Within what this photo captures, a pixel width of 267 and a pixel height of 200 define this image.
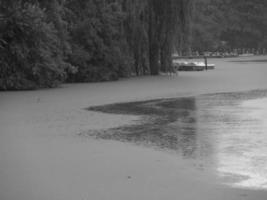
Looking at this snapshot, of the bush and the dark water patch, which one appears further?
the bush

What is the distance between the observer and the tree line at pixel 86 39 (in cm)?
2336

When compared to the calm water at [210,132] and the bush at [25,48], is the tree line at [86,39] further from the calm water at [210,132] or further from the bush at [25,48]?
the calm water at [210,132]

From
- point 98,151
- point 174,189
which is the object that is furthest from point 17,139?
point 174,189

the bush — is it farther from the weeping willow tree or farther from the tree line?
the weeping willow tree

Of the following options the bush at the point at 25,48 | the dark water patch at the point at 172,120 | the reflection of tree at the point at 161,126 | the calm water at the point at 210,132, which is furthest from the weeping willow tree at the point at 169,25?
the reflection of tree at the point at 161,126

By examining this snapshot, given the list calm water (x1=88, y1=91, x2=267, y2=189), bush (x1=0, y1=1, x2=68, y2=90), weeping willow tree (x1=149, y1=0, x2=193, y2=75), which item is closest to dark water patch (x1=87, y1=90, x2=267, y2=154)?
calm water (x1=88, y1=91, x2=267, y2=189)

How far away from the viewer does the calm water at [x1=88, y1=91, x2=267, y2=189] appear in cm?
905

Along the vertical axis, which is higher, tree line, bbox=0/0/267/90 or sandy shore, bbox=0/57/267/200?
sandy shore, bbox=0/57/267/200

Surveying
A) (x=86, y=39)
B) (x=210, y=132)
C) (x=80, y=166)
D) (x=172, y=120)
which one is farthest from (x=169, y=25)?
(x=80, y=166)

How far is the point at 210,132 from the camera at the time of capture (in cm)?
1282

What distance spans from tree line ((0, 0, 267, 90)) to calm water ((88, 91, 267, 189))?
6.06 m

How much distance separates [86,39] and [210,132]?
16737 millimetres

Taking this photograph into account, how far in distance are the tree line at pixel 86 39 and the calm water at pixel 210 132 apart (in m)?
6.06

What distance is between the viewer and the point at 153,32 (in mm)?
32875
